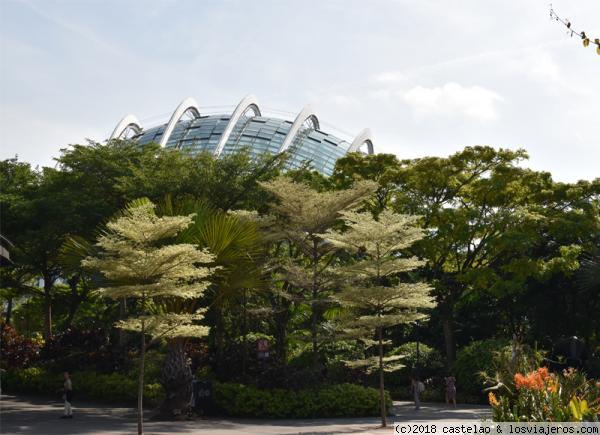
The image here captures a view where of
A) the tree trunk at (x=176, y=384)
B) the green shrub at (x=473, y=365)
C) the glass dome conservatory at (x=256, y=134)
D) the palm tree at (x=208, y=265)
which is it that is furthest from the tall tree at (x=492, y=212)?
the glass dome conservatory at (x=256, y=134)

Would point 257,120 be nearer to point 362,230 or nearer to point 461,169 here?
point 461,169

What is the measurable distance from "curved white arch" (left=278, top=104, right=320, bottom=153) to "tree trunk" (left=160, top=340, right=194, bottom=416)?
42577mm

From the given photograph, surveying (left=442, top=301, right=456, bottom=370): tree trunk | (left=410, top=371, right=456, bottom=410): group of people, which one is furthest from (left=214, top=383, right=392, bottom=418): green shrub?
(left=442, top=301, right=456, bottom=370): tree trunk

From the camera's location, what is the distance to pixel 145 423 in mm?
13562

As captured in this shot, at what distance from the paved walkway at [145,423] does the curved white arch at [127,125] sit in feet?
177

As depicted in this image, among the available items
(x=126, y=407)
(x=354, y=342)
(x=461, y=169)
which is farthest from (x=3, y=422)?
(x=461, y=169)

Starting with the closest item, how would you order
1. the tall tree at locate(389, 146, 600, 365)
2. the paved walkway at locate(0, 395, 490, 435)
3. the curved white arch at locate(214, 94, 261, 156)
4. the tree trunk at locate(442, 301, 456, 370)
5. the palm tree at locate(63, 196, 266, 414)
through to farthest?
the paved walkway at locate(0, 395, 490, 435) < the palm tree at locate(63, 196, 266, 414) < the tall tree at locate(389, 146, 600, 365) < the tree trunk at locate(442, 301, 456, 370) < the curved white arch at locate(214, 94, 261, 156)

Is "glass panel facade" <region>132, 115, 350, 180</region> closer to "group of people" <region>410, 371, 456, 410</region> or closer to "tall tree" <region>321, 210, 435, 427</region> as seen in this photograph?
"group of people" <region>410, 371, 456, 410</region>

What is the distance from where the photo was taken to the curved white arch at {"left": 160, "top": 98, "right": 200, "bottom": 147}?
5922cm

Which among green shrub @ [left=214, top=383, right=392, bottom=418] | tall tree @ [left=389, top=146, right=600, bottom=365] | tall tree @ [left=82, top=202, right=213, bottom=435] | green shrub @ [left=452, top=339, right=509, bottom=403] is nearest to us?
tall tree @ [left=82, top=202, right=213, bottom=435]

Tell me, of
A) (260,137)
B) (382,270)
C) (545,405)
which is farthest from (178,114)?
(545,405)

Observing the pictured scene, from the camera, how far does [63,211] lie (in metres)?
20.7

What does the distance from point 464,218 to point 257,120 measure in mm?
45527

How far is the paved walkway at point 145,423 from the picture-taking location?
39.8ft
